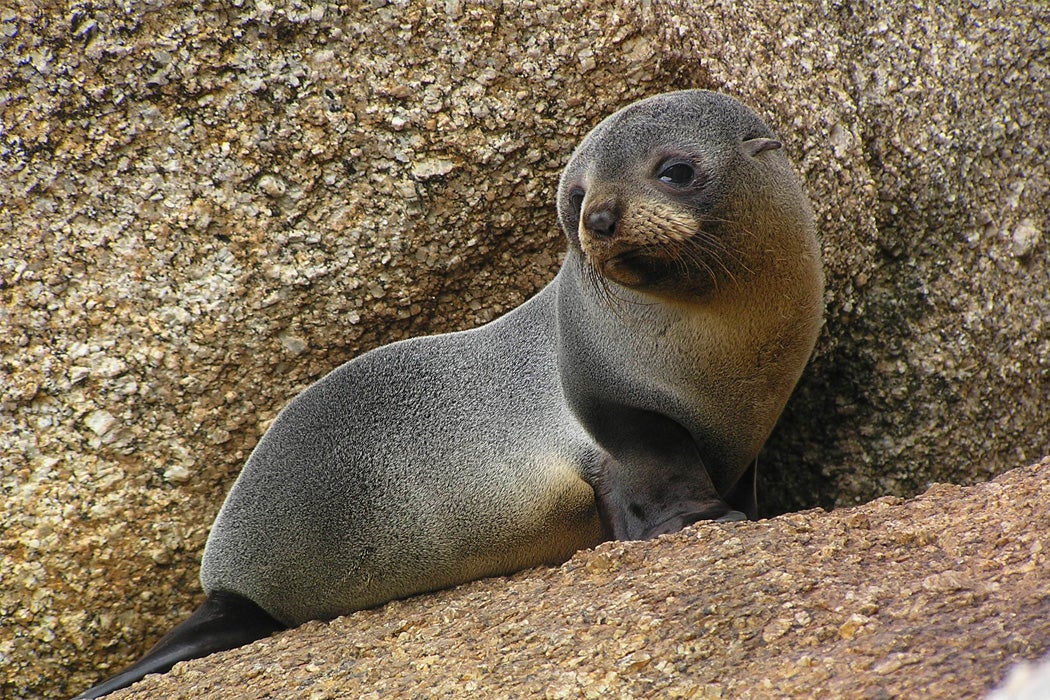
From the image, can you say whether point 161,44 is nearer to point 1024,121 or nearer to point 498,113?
→ point 498,113

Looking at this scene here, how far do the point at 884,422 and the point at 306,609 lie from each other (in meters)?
2.56

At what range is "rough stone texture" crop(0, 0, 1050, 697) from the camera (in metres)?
4.43

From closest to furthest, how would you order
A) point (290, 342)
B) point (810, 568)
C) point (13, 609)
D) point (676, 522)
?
point (810, 568)
point (676, 522)
point (13, 609)
point (290, 342)

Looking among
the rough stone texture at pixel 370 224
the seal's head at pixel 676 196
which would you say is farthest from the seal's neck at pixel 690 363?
the rough stone texture at pixel 370 224

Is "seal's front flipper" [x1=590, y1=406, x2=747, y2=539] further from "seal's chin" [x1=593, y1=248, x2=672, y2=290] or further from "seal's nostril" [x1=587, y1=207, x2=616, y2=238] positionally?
"seal's nostril" [x1=587, y1=207, x2=616, y2=238]

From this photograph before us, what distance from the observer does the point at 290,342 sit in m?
4.71

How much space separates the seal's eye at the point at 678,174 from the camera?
149 inches

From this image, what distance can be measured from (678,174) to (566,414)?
3.48 ft

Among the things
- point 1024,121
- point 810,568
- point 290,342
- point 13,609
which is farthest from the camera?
point 1024,121

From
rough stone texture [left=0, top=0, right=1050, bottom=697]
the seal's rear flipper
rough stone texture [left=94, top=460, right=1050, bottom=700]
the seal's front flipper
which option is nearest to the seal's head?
the seal's front flipper

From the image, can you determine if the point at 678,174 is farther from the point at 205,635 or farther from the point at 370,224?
the point at 205,635

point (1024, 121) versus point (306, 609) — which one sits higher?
point (1024, 121)

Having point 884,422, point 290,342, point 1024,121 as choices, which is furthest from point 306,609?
point 1024,121

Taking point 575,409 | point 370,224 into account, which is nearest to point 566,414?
point 575,409
